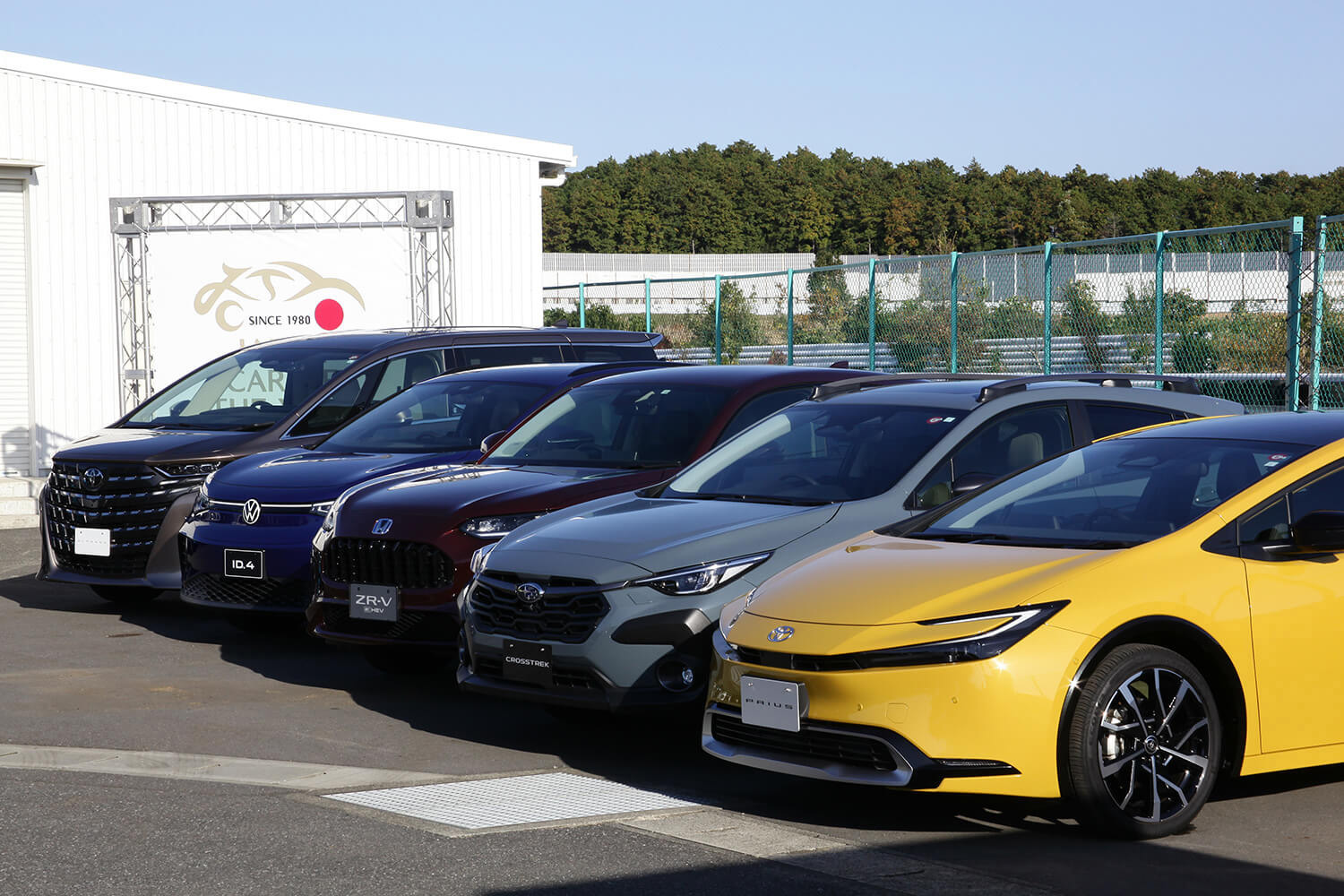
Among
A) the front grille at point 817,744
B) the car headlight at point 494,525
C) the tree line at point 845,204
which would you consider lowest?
the front grille at point 817,744

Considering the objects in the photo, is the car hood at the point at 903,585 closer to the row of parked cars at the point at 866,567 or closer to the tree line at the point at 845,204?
the row of parked cars at the point at 866,567

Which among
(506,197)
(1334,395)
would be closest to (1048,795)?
(1334,395)

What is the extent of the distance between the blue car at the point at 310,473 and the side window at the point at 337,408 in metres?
0.72

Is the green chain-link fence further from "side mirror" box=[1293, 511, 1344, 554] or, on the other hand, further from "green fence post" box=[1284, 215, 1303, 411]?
"side mirror" box=[1293, 511, 1344, 554]

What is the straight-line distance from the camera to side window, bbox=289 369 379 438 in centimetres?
1111

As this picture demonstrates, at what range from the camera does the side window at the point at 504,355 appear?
40.3 feet

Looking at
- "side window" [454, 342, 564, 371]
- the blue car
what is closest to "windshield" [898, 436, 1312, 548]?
the blue car

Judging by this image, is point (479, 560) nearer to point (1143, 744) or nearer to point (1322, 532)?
point (1143, 744)

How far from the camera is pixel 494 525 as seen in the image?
7.75 meters

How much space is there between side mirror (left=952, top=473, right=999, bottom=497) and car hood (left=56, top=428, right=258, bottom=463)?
18.7 ft

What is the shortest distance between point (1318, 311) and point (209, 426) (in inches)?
368

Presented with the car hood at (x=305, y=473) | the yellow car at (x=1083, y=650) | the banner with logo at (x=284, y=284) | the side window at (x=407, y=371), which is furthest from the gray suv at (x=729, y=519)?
the banner with logo at (x=284, y=284)

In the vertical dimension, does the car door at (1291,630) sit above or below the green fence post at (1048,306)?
below

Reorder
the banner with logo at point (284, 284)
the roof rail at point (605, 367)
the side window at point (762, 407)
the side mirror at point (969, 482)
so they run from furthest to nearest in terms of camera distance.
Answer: the banner with logo at point (284, 284)
the roof rail at point (605, 367)
the side window at point (762, 407)
the side mirror at point (969, 482)
